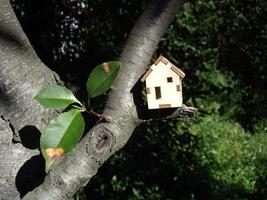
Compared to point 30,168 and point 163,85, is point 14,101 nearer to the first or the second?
point 30,168

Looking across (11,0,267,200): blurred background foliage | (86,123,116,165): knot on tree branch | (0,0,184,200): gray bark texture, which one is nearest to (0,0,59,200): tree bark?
(0,0,184,200): gray bark texture

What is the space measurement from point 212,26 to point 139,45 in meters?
2.76

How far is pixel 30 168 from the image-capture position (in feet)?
3.98

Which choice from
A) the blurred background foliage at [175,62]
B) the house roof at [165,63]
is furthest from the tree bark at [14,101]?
the blurred background foliage at [175,62]

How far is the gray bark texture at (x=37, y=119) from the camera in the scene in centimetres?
119

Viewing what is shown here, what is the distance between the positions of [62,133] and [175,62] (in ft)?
6.83

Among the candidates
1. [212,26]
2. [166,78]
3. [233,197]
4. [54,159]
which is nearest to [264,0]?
[212,26]

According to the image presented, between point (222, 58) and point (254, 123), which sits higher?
point (222, 58)

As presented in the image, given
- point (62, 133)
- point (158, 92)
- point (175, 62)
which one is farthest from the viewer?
point (175, 62)

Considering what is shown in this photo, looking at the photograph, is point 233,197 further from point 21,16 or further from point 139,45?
point 139,45

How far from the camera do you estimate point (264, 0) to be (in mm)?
3678

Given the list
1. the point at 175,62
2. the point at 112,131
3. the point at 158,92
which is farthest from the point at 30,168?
the point at 175,62

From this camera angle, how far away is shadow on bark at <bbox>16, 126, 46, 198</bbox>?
1199 millimetres

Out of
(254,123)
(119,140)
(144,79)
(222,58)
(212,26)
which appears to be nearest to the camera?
(119,140)
